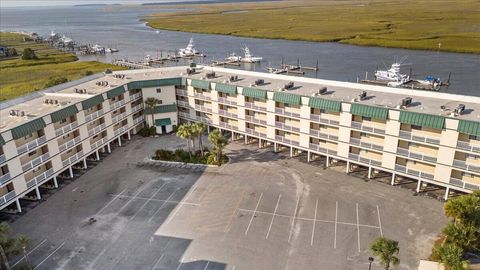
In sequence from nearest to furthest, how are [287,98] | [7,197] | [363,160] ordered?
[7,197]
[363,160]
[287,98]

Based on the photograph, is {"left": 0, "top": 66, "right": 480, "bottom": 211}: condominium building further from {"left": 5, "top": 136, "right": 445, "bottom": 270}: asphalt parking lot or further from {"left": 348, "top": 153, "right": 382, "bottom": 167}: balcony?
{"left": 5, "top": 136, "right": 445, "bottom": 270}: asphalt parking lot

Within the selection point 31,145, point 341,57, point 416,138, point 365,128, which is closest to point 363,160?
point 365,128

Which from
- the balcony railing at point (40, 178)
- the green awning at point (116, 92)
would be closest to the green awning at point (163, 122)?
the green awning at point (116, 92)

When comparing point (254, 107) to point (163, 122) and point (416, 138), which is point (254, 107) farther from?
point (416, 138)

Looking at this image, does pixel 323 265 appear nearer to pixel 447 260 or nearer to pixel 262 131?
pixel 447 260

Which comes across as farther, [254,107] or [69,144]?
[254,107]

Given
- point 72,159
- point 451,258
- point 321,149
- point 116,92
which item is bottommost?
point 72,159
